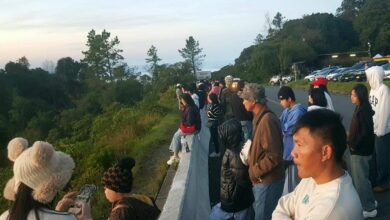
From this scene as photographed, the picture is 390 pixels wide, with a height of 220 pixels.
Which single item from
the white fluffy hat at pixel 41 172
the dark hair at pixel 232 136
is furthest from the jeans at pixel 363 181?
the white fluffy hat at pixel 41 172

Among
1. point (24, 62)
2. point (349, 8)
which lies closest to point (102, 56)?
point (24, 62)

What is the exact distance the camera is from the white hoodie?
688 cm

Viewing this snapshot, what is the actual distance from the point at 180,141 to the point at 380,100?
13.1 ft

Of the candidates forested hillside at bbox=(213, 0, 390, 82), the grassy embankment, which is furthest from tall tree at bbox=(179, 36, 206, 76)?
the grassy embankment

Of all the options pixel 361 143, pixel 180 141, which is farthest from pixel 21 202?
pixel 180 141

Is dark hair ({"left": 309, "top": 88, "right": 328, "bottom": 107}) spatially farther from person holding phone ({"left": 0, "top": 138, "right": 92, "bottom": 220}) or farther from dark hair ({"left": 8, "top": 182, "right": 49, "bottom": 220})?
dark hair ({"left": 8, "top": 182, "right": 49, "bottom": 220})

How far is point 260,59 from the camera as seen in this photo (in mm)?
80188

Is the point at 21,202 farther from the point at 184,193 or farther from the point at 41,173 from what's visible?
the point at 184,193

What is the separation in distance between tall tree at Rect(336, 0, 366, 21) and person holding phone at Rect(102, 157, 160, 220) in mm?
113517

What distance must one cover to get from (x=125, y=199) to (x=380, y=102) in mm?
4703

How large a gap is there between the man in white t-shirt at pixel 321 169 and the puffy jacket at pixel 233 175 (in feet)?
8.38

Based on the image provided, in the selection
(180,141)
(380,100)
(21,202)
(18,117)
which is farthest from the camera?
(18,117)

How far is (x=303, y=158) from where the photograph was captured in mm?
2482

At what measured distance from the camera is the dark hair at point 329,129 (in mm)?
2445
